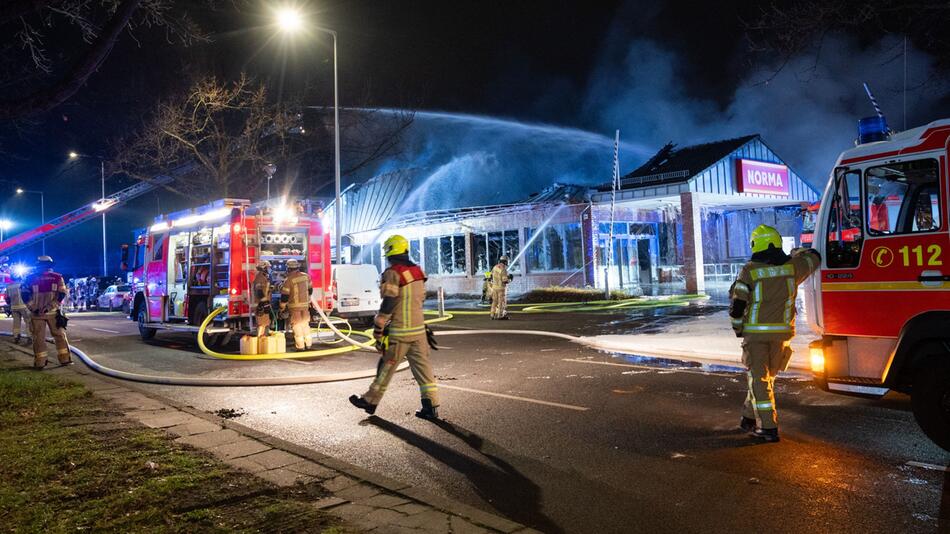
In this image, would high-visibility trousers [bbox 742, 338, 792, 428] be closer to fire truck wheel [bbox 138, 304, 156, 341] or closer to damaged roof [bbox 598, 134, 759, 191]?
fire truck wheel [bbox 138, 304, 156, 341]

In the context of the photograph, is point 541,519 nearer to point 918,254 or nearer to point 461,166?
point 918,254

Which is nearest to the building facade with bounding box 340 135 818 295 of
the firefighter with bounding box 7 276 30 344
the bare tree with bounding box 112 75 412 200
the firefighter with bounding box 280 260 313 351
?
the bare tree with bounding box 112 75 412 200

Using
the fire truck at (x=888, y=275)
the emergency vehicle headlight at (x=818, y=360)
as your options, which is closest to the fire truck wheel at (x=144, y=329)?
the emergency vehicle headlight at (x=818, y=360)

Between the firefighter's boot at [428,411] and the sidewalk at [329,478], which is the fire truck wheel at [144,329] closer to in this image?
the sidewalk at [329,478]

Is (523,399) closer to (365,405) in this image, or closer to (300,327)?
(365,405)

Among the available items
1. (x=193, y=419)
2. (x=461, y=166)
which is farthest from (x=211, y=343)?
(x=461, y=166)

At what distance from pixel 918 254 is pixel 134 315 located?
52.7ft

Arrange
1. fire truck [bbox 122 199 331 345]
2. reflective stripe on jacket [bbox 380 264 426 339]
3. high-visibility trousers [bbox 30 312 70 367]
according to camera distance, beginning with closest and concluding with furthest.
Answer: reflective stripe on jacket [bbox 380 264 426 339] < high-visibility trousers [bbox 30 312 70 367] < fire truck [bbox 122 199 331 345]

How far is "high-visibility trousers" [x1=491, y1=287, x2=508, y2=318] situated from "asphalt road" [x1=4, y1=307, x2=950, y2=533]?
764cm

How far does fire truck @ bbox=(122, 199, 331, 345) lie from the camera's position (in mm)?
12203

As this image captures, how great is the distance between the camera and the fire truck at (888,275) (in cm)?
484

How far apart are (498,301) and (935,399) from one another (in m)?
13.0

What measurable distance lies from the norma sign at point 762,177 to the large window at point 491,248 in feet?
29.3

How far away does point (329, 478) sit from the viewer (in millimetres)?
4578
